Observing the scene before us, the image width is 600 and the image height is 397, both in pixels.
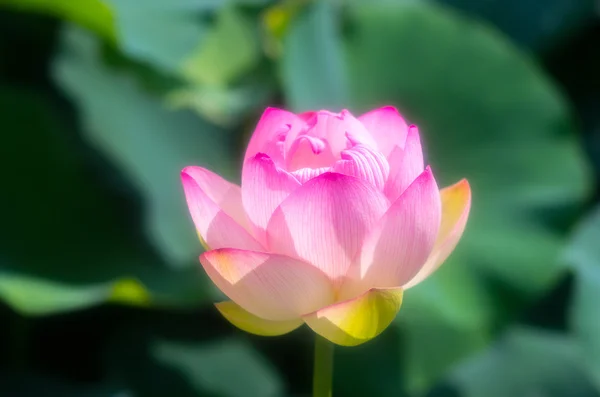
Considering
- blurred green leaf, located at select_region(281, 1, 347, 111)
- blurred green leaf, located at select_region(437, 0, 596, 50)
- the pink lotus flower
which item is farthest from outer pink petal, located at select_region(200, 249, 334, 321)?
blurred green leaf, located at select_region(437, 0, 596, 50)

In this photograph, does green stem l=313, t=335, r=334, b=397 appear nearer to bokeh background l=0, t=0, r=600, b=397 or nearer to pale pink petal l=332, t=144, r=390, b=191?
pale pink petal l=332, t=144, r=390, b=191

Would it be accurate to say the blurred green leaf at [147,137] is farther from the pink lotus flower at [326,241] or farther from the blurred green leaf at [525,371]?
the pink lotus flower at [326,241]

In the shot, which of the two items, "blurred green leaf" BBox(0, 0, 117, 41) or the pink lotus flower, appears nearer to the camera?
the pink lotus flower

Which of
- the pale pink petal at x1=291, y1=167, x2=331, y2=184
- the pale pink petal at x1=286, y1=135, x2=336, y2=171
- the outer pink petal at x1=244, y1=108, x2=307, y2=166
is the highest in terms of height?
the outer pink petal at x1=244, y1=108, x2=307, y2=166

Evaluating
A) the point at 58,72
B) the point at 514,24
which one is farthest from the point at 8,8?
the point at 514,24

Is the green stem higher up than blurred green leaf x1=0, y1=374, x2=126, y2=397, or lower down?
higher up

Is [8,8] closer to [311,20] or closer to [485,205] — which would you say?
[311,20]

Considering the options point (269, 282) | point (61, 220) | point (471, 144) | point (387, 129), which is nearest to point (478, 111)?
point (471, 144)
